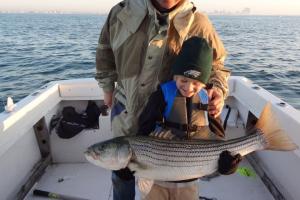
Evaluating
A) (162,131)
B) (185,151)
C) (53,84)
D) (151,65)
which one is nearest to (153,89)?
(151,65)

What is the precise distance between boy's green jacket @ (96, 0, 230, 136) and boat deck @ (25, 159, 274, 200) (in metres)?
1.91

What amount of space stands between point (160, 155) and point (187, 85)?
558 millimetres

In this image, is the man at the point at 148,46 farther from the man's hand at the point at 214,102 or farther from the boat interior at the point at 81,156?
the boat interior at the point at 81,156

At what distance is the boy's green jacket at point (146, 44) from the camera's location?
2701 mm

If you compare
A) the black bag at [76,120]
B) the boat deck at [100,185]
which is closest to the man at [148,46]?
the boat deck at [100,185]

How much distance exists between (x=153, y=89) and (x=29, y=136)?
2.68 metres

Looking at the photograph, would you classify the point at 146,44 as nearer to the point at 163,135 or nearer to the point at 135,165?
the point at 163,135

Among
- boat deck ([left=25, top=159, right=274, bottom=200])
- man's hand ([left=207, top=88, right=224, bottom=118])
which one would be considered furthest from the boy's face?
boat deck ([left=25, top=159, right=274, bottom=200])

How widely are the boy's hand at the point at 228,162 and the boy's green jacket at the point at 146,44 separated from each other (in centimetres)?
61

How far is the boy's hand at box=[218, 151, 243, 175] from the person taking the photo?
248cm

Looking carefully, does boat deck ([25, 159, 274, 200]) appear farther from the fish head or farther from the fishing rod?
the fish head

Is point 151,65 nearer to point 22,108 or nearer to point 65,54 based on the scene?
point 22,108

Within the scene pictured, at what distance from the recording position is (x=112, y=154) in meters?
2.47

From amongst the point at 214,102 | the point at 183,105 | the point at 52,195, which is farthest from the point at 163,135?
the point at 52,195
